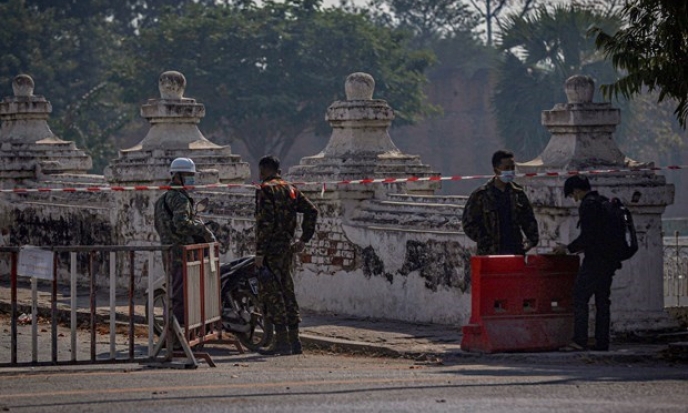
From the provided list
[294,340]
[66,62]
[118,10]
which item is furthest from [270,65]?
[294,340]

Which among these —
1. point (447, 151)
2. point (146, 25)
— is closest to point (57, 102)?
point (146, 25)

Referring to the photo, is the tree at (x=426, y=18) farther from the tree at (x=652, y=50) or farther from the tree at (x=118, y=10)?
the tree at (x=652, y=50)

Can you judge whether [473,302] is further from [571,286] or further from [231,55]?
[231,55]

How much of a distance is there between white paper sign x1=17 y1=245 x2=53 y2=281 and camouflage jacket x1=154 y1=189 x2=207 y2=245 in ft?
A: 4.79

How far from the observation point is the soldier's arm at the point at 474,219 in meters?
13.0

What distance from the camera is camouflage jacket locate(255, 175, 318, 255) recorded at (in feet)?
43.1

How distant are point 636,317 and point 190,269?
405 cm

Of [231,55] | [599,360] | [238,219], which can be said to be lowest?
[599,360]

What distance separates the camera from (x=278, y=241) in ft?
43.3

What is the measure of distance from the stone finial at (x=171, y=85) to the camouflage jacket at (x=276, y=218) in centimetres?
638

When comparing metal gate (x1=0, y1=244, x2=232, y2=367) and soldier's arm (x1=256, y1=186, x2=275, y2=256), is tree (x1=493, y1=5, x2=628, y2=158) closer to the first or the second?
metal gate (x1=0, y1=244, x2=232, y2=367)

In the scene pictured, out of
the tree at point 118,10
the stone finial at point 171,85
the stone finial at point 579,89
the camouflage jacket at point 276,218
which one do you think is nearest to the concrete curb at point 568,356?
the camouflage jacket at point 276,218

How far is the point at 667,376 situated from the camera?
35.8 ft

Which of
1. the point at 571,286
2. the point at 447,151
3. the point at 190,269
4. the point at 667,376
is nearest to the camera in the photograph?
the point at 667,376
